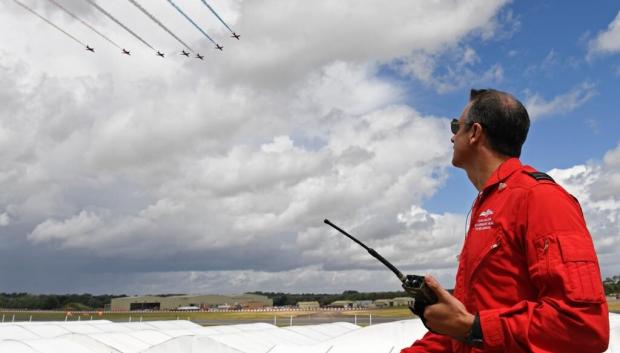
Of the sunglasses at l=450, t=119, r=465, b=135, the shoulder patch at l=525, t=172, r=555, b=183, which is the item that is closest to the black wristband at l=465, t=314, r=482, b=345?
the shoulder patch at l=525, t=172, r=555, b=183

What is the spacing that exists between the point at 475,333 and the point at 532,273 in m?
0.34

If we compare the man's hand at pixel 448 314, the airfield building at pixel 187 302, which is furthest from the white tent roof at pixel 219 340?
the airfield building at pixel 187 302

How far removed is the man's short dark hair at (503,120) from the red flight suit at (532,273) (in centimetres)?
17

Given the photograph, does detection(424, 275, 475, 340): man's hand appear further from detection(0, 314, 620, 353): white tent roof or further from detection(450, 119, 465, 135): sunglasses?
detection(0, 314, 620, 353): white tent roof

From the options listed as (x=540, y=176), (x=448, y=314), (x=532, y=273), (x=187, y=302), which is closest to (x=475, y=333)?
(x=448, y=314)

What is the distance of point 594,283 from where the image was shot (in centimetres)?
211

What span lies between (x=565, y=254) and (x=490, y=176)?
78 cm

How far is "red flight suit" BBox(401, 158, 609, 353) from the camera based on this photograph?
210 centimetres

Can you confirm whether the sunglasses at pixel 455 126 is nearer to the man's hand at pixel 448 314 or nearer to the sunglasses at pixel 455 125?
the sunglasses at pixel 455 125

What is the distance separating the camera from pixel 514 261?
239 cm

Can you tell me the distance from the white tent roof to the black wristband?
12.3 m

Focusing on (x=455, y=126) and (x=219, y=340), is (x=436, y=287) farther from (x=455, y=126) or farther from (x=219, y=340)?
(x=219, y=340)

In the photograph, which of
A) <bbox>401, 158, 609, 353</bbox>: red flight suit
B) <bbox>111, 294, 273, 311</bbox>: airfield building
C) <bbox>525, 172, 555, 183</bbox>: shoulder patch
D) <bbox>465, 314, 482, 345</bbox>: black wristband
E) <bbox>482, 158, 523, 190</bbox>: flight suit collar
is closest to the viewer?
<bbox>401, 158, 609, 353</bbox>: red flight suit

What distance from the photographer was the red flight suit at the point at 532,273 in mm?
2100
